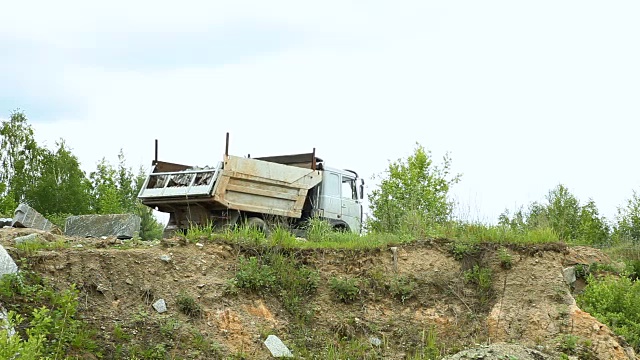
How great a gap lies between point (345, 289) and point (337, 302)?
25cm

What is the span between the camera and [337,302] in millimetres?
13305

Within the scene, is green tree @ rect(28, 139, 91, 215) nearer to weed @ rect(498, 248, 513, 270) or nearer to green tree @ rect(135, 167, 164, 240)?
green tree @ rect(135, 167, 164, 240)

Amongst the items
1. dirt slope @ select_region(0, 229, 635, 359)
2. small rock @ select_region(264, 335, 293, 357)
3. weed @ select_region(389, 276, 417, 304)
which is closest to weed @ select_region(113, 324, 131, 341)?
dirt slope @ select_region(0, 229, 635, 359)

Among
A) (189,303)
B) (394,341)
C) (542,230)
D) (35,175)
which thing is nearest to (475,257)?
(542,230)

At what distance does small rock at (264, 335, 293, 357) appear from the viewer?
11.8 m

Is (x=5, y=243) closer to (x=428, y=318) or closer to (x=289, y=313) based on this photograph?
(x=289, y=313)

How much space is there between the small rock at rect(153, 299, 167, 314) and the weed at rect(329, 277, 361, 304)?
9.36 feet

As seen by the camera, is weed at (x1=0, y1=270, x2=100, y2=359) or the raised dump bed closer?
weed at (x1=0, y1=270, x2=100, y2=359)

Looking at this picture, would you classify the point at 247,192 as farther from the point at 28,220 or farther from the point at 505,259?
the point at 505,259

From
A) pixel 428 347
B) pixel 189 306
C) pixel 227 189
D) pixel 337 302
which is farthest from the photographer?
pixel 227 189

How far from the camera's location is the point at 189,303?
39.5 ft

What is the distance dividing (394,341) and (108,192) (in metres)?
26.8

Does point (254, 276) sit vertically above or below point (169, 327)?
above

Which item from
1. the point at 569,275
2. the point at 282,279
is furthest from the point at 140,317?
the point at 569,275
